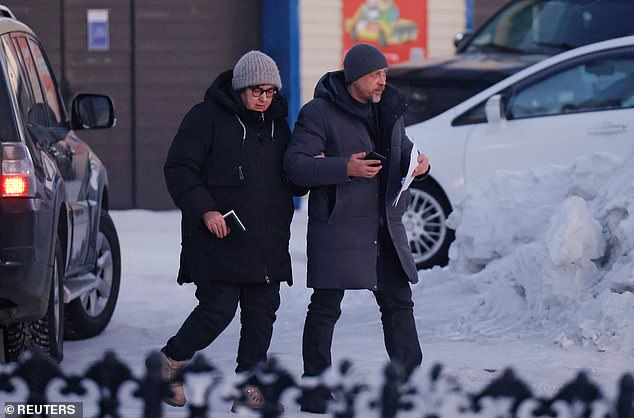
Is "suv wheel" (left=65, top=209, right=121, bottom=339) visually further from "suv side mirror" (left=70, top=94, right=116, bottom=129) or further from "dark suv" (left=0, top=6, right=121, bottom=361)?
"suv side mirror" (left=70, top=94, right=116, bottom=129)

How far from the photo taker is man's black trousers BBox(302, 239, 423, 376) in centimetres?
578

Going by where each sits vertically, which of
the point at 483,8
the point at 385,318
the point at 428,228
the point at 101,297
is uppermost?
the point at 483,8

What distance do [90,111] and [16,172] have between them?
186 centimetres

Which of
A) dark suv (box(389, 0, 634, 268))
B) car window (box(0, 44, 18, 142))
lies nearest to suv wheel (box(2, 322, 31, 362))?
car window (box(0, 44, 18, 142))

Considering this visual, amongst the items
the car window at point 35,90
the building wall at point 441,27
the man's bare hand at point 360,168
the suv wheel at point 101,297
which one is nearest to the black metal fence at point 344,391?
the man's bare hand at point 360,168

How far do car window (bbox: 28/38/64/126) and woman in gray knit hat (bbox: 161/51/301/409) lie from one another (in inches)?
76.6

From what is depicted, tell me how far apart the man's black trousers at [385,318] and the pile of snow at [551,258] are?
1.43 meters

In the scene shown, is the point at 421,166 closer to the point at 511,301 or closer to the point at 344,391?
the point at 511,301

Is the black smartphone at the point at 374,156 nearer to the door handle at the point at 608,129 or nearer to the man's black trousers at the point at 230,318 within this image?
the man's black trousers at the point at 230,318

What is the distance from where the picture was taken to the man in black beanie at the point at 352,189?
5656mm

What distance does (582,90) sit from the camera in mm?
10688

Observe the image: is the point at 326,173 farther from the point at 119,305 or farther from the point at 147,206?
the point at 147,206

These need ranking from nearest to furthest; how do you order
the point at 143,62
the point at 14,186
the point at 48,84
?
the point at 14,186, the point at 48,84, the point at 143,62

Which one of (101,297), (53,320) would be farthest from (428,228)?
(53,320)
